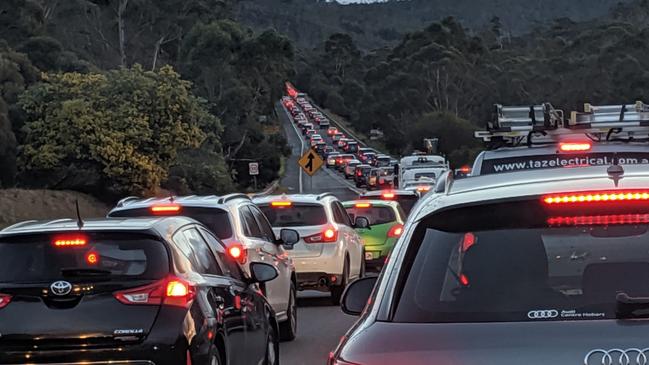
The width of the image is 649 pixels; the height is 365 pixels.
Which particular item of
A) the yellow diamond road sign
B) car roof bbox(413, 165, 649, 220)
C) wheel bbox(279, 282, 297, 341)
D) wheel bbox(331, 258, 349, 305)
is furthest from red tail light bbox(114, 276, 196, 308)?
the yellow diamond road sign

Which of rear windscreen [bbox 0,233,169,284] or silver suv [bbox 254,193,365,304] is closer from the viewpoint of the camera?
rear windscreen [bbox 0,233,169,284]

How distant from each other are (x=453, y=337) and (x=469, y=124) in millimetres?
95298

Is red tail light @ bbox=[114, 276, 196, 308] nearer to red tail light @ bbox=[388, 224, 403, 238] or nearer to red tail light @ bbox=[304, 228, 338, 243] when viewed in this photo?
red tail light @ bbox=[304, 228, 338, 243]

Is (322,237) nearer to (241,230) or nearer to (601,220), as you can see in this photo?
(241,230)

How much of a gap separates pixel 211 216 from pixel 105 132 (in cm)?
3590

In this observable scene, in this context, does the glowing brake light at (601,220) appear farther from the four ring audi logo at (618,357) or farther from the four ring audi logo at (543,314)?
the four ring audi logo at (618,357)

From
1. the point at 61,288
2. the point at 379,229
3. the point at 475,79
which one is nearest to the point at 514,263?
the point at 61,288

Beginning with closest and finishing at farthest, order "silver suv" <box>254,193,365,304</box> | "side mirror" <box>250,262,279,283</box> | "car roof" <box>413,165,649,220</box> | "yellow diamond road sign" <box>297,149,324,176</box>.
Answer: "car roof" <box>413,165,649,220</box>, "side mirror" <box>250,262,279,283</box>, "silver suv" <box>254,193,365,304</box>, "yellow diamond road sign" <box>297,149,324,176</box>

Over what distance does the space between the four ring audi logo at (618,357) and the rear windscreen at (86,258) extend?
417cm

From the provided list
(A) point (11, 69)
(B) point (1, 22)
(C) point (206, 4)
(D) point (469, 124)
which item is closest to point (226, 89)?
(C) point (206, 4)

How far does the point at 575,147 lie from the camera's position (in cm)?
1198

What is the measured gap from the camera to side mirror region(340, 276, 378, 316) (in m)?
5.41

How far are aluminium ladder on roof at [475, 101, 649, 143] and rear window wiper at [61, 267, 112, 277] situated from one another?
7.64 meters

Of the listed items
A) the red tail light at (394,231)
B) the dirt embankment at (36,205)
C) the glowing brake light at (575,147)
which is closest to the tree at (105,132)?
the dirt embankment at (36,205)
